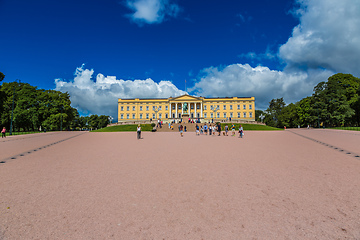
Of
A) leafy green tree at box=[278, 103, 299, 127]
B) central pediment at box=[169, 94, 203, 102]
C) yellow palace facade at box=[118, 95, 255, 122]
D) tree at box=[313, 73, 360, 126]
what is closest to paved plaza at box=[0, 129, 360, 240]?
tree at box=[313, 73, 360, 126]

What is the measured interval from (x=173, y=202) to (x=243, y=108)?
94.0m

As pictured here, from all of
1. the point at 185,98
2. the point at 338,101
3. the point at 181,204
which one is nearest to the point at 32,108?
the point at 181,204

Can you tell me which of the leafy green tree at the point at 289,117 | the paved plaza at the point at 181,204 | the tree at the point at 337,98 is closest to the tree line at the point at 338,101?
the tree at the point at 337,98

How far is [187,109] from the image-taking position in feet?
297

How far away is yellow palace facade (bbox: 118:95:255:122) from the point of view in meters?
91.8

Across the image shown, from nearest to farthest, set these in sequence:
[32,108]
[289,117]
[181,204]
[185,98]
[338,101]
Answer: [181,204] < [32,108] < [338,101] < [289,117] < [185,98]

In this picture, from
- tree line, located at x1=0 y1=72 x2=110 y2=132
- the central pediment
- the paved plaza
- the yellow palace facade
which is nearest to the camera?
the paved plaza

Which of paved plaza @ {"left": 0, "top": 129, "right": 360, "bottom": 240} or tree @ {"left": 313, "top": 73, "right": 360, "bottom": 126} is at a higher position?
tree @ {"left": 313, "top": 73, "right": 360, "bottom": 126}

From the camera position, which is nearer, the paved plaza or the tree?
the paved plaza

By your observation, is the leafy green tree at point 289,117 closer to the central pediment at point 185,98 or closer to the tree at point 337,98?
the tree at point 337,98

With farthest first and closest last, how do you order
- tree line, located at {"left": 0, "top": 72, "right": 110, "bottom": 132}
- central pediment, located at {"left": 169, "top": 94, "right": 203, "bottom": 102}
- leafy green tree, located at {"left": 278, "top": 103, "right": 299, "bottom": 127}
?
central pediment, located at {"left": 169, "top": 94, "right": 203, "bottom": 102}
leafy green tree, located at {"left": 278, "top": 103, "right": 299, "bottom": 127}
tree line, located at {"left": 0, "top": 72, "right": 110, "bottom": 132}

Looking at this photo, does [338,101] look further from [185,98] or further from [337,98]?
[185,98]

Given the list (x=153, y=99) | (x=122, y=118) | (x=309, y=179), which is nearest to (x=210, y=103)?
(x=153, y=99)

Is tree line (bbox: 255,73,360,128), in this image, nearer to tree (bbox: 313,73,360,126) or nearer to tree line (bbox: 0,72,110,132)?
tree (bbox: 313,73,360,126)
